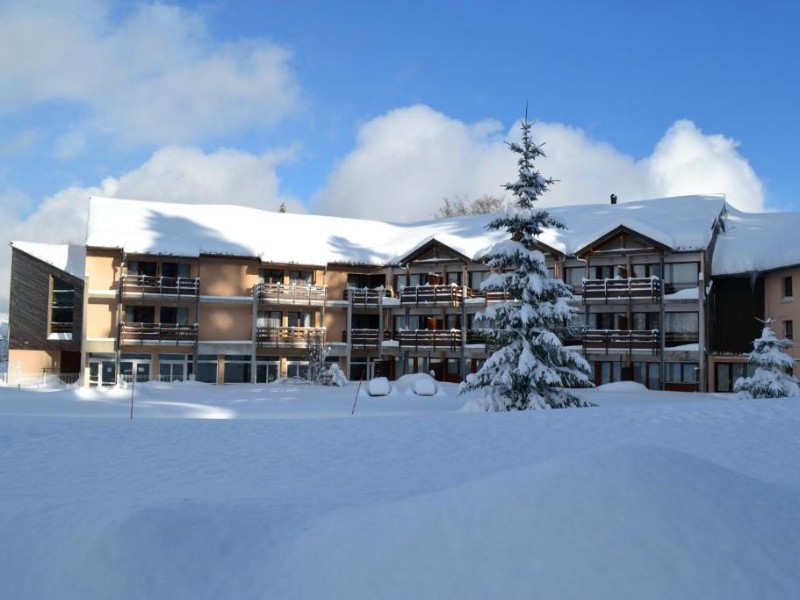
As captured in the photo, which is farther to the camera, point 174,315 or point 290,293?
point 290,293

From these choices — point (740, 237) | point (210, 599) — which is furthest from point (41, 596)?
point (740, 237)

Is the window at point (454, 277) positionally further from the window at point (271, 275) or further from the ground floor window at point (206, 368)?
the ground floor window at point (206, 368)

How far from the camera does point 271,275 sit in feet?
148

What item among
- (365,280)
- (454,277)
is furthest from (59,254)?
(454,277)

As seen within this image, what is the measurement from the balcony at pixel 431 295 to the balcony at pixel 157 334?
1268 cm

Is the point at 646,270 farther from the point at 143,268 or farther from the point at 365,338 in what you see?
the point at 143,268

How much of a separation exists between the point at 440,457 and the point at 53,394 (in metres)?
23.6

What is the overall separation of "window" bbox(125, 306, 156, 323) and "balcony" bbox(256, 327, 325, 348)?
6439 millimetres

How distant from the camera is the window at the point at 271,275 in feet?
148

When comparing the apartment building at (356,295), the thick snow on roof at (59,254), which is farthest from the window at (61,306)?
the thick snow on roof at (59,254)

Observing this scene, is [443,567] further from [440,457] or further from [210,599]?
[440,457]

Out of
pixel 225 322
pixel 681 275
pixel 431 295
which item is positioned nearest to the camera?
pixel 681 275

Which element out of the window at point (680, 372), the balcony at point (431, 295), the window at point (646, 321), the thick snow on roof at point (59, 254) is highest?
the thick snow on roof at point (59, 254)

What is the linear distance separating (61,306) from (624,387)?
33856 millimetres
